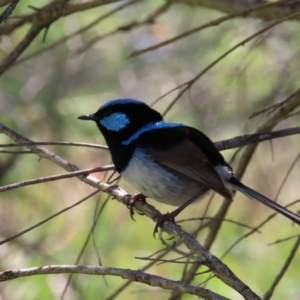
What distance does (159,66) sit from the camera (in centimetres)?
614

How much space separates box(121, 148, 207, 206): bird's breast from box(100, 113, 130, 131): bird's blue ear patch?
294mm

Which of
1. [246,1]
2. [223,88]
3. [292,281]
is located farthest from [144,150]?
[223,88]

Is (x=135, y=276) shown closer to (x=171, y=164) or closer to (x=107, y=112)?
(x=171, y=164)

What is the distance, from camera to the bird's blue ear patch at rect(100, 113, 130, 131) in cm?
351

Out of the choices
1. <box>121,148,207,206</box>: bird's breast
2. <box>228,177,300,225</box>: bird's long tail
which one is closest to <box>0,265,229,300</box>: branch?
<box>228,177,300,225</box>: bird's long tail

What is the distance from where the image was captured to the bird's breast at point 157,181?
3.14 metres

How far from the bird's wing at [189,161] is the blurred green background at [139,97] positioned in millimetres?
918

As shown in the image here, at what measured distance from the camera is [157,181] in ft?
10.4

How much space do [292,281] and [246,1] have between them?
1894 millimetres

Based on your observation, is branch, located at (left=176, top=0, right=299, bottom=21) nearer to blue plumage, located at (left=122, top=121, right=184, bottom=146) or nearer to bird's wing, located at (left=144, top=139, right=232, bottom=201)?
blue plumage, located at (left=122, top=121, right=184, bottom=146)

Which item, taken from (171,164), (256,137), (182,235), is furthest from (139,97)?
(182,235)

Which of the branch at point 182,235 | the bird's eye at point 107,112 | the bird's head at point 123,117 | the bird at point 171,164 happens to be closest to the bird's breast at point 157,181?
Answer: the bird at point 171,164

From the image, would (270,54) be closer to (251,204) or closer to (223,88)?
(223,88)

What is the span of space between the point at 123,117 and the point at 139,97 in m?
2.37
